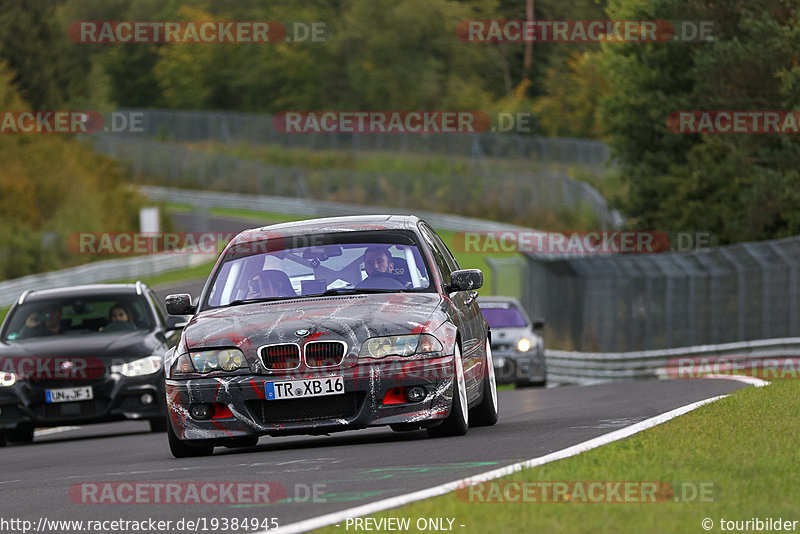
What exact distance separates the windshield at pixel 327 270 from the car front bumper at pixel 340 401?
3.20 ft

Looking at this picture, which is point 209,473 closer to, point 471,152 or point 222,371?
point 222,371

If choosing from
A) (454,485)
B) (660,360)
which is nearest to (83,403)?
(454,485)

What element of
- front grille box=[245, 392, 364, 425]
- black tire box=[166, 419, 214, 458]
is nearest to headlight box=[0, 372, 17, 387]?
black tire box=[166, 419, 214, 458]

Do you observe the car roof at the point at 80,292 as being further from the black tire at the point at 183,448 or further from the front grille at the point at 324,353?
the front grille at the point at 324,353

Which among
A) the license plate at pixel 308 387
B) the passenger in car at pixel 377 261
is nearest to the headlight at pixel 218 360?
the license plate at pixel 308 387

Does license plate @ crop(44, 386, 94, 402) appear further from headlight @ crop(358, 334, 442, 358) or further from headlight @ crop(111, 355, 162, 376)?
headlight @ crop(358, 334, 442, 358)

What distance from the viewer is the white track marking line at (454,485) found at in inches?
277

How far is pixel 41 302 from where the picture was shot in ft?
55.8

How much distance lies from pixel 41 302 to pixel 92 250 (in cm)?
4558

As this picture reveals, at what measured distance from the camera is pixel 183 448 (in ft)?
37.7

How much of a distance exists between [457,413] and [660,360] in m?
17.8

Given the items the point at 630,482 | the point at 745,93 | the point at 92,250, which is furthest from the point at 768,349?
the point at 92,250

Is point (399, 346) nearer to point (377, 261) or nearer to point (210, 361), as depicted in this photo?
point (377, 261)

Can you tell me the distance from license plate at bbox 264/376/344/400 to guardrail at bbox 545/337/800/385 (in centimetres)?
1333
